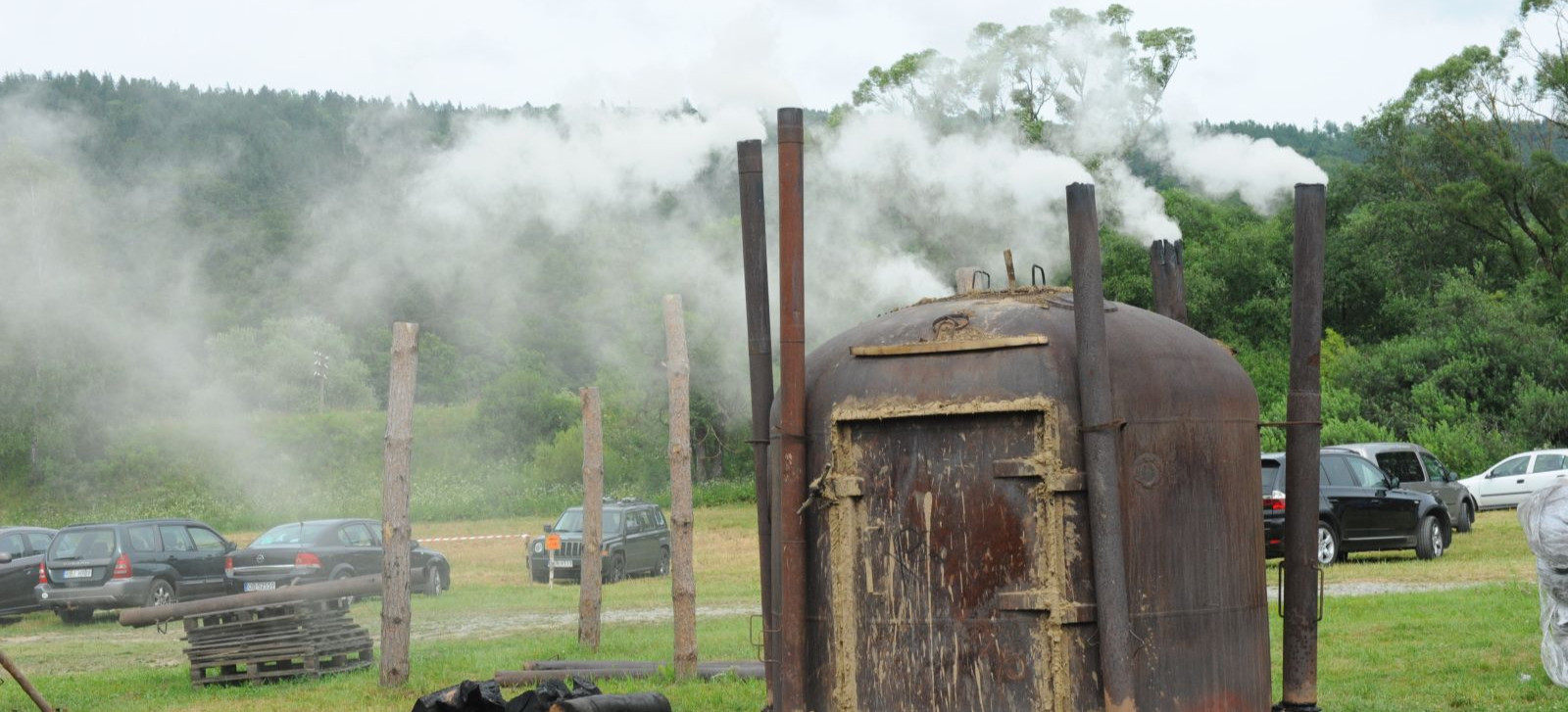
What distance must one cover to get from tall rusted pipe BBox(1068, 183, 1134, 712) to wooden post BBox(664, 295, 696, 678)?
A: 5.58 meters

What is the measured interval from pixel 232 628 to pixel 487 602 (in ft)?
25.6

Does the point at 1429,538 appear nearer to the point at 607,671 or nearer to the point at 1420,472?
the point at 1420,472

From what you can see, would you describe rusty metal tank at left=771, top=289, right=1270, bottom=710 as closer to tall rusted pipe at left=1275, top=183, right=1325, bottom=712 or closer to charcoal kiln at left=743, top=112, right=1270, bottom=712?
charcoal kiln at left=743, top=112, right=1270, bottom=712

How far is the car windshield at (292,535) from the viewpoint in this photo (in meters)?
20.3

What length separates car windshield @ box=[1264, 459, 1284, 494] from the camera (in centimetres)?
1805

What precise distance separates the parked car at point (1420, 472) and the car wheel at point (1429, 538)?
1.69 m

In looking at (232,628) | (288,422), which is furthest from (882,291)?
(288,422)

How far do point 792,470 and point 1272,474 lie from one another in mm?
12259

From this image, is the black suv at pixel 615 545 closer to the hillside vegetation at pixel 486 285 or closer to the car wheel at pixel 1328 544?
the hillside vegetation at pixel 486 285

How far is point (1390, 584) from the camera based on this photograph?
17125 millimetres

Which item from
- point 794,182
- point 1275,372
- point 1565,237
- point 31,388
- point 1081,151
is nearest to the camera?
point 794,182

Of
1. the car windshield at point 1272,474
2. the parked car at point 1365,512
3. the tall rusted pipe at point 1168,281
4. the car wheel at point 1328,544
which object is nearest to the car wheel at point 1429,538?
the parked car at point 1365,512

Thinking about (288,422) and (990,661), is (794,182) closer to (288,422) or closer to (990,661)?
(990,661)

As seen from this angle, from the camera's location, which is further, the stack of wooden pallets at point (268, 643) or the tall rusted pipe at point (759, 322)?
the stack of wooden pallets at point (268, 643)
